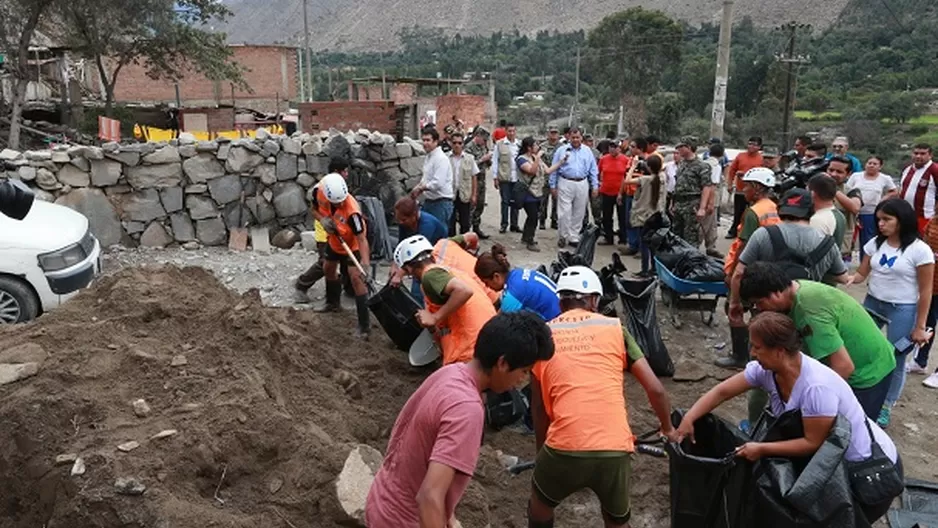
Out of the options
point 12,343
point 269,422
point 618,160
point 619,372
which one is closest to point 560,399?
point 619,372

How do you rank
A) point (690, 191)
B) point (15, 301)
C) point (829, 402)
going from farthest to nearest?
1. point (690, 191)
2. point (15, 301)
3. point (829, 402)

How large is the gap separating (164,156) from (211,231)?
1.07 meters

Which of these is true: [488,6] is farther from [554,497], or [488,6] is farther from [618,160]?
[554,497]

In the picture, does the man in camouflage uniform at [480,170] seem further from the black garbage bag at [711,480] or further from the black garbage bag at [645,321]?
the black garbage bag at [711,480]

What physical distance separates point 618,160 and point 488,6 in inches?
3811

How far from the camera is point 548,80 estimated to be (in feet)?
227

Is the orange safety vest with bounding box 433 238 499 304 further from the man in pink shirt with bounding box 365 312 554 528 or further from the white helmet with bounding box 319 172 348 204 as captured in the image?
the man in pink shirt with bounding box 365 312 554 528

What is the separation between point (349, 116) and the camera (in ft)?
51.0

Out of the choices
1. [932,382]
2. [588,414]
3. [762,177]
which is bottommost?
[932,382]

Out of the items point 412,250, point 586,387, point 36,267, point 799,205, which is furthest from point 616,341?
point 36,267

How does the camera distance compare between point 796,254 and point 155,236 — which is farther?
point 155,236

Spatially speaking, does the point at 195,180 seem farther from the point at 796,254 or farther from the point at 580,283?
the point at 796,254

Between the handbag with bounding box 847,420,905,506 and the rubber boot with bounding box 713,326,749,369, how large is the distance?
10.1 feet

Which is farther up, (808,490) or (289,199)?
(289,199)
